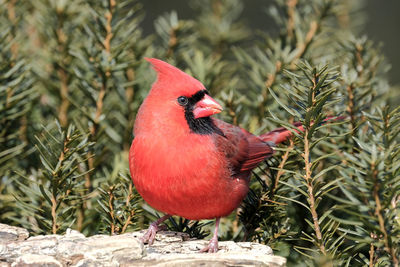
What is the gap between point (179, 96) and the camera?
1.64 meters

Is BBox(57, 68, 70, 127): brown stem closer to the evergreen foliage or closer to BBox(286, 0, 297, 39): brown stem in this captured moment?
the evergreen foliage

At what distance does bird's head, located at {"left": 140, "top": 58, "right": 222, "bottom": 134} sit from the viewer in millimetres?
1614

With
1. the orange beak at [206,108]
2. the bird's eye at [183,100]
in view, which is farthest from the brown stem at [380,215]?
the bird's eye at [183,100]

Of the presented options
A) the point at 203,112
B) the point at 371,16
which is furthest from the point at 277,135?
the point at 371,16

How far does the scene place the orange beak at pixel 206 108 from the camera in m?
1.56

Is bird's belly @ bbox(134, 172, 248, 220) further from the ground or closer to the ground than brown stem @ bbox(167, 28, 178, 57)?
closer to the ground

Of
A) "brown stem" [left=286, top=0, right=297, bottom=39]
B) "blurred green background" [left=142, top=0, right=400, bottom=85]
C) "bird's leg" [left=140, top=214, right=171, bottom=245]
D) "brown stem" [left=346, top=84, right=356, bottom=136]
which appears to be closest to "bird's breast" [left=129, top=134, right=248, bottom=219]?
"bird's leg" [left=140, top=214, right=171, bottom=245]

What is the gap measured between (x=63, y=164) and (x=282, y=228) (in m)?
0.53

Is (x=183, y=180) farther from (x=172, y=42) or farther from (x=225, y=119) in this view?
(x=172, y=42)

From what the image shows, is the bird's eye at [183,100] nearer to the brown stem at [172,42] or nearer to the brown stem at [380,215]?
the brown stem at [172,42]

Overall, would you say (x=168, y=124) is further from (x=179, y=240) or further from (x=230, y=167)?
(x=179, y=240)

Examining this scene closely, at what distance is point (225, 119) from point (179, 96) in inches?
7.1

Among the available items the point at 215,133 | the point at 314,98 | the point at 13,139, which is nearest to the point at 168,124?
the point at 215,133

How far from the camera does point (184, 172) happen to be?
1499 mm
